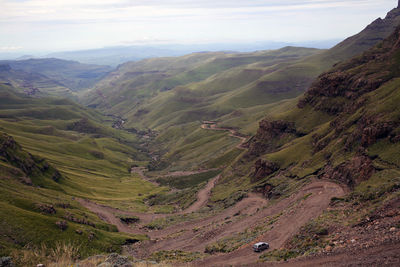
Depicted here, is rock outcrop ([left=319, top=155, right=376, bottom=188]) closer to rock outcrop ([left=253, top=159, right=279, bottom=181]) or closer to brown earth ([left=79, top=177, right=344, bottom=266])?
brown earth ([left=79, top=177, right=344, bottom=266])

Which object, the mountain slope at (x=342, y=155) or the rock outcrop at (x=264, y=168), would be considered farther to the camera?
the rock outcrop at (x=264, y=168)

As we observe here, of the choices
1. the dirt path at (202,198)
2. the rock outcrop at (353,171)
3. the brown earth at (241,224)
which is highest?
the rock outcrop at (353,171)

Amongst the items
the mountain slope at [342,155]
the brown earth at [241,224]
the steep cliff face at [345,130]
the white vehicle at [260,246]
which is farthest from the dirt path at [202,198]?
the white vehicle at [260,246]

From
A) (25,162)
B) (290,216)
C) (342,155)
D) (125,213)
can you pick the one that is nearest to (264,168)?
(342,155)

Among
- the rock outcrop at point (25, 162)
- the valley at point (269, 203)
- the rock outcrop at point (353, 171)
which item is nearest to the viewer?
the valley at point (269, 203)

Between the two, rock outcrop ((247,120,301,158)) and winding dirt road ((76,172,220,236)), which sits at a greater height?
rock outcrop ((247,120,301,158))

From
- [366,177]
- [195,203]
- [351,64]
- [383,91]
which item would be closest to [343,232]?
[366,177]

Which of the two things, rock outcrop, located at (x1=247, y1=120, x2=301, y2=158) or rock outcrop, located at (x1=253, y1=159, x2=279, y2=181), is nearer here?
rock outcrop, located at (x1=253, y1=159, x2=279, y2=181)

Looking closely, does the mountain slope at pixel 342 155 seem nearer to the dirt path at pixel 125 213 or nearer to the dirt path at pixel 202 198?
the dirt path at pixel 202 198

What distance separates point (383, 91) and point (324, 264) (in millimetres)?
79463

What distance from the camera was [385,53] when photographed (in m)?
119

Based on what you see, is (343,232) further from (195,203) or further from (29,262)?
(195,203)

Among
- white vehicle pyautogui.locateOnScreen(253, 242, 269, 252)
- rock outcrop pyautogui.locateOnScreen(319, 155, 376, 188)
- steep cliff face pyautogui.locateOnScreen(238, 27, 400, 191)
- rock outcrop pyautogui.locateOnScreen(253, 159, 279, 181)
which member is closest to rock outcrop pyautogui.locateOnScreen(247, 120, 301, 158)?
steep cliff face pyautogui.locateOnScreen(238, 27, 400, 191)

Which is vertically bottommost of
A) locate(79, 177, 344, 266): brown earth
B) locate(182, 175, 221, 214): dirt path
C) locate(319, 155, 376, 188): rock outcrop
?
locate(182, 175, 221, 214): dirt path
